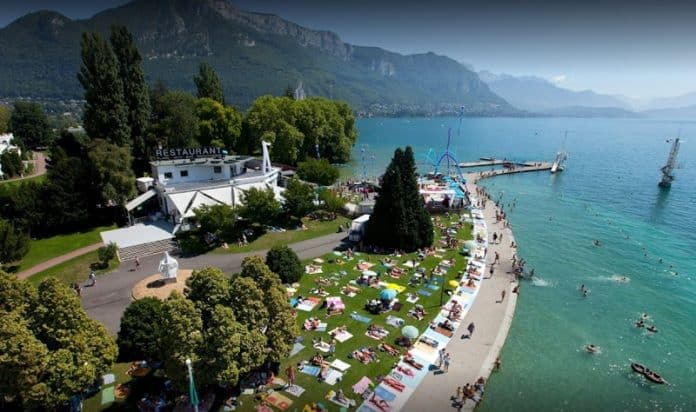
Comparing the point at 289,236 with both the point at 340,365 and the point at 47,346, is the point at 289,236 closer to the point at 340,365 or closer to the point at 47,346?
the point at 340,365

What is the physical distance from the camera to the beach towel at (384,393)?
19.1m

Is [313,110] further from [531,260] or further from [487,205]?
[531,260]

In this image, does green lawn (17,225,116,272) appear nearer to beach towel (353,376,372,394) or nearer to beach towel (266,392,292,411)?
beach towel (266,392,292,411)

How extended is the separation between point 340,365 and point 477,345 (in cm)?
924

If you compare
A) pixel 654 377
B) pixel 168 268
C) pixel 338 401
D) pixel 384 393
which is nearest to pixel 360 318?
pixel 384 393

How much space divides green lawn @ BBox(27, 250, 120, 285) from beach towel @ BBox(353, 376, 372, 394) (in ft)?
83.1

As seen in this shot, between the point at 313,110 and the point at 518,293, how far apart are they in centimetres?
6121

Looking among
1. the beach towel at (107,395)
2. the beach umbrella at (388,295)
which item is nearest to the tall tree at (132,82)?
the beach towel at (107,395)

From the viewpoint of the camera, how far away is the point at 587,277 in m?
35.2

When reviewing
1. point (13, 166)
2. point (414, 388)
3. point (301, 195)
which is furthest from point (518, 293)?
point (13, 166)

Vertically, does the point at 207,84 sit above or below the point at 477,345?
above

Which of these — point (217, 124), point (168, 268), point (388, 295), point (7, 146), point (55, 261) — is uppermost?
point (217, 124)

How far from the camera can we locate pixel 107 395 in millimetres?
18719

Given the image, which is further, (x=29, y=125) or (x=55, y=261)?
(x=29, y=125)
